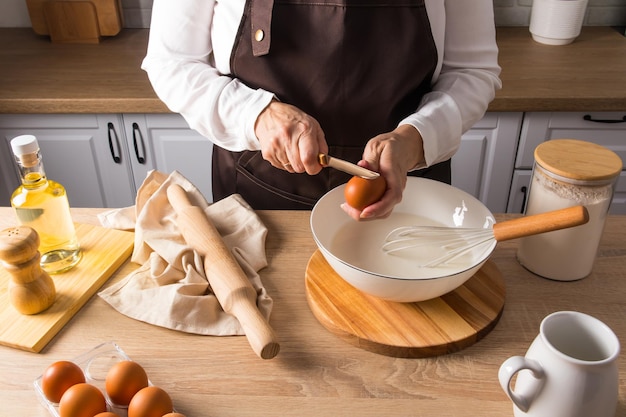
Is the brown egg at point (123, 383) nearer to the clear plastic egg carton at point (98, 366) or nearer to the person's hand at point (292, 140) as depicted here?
the clear plastic egg carton at point (98, 366)

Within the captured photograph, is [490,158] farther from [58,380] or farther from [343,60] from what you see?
[58,380]

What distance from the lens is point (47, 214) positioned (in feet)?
2.97

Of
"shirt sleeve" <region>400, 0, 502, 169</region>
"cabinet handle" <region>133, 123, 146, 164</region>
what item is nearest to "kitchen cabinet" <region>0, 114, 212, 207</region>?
"cabinet handle" <region>133, 123, 146, 164</region>

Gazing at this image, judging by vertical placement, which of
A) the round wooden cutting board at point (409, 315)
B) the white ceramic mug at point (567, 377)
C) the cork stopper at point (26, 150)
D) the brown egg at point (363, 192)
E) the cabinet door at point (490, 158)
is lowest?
the cabinet door at point (490, 158)

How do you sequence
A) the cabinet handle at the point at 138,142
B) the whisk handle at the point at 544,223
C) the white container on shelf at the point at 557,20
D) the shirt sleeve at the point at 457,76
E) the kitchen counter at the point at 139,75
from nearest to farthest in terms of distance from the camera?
the whisk handle at the point at 544,223 → the shirt sleeve at the point at 457,76 → the kitchen counter at the point at 139,75 → the cabinet handle at the point at 138,142 → the white container on shelf at the point at 557,20

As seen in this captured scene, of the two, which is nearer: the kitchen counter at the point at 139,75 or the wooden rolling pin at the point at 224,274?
the wooden rolling pin at the point at 224,274

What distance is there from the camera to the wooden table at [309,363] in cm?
71

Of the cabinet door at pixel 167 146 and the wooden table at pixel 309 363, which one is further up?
the wooden table at pixel 309 363

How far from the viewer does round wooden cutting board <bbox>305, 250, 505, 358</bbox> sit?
776mm

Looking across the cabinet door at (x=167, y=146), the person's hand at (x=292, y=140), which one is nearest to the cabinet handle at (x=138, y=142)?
the cabinet door at (x=167, y=146)

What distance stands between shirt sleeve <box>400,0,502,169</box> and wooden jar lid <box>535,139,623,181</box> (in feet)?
0.65

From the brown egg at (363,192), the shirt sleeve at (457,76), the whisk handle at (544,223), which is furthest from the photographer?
the shirt sleeve at (457,76)

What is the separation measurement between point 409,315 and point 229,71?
0.60 meters

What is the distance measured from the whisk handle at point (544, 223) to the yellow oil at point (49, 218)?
0.64 metres
